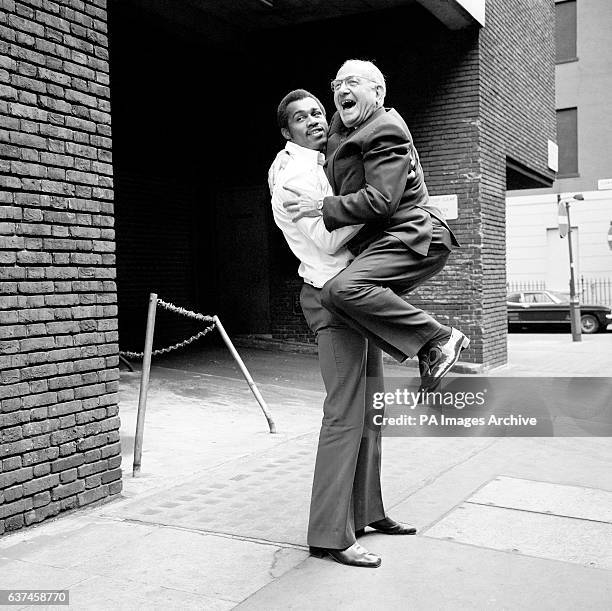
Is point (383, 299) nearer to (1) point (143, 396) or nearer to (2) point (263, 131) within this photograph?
(1) point (143, 396)

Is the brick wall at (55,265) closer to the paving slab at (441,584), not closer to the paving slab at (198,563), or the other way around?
the paving slab at (198,563)

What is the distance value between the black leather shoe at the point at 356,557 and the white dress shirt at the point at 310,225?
4.01 ft

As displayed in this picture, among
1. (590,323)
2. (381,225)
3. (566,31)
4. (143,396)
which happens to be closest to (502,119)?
(143,396)

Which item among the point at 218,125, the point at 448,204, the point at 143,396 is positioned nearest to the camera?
the point at 143,396

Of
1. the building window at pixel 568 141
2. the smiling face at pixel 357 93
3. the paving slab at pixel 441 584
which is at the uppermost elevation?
the building window at pixel 568 141

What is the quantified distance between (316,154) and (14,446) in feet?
7.15

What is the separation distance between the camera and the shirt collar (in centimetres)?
365

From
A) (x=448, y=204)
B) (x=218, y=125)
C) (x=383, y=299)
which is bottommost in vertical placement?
(x=383, y=299)

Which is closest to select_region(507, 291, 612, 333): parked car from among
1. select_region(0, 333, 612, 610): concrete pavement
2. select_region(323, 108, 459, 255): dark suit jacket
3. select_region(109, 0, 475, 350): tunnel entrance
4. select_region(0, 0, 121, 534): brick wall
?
select_region(109, 0, 475, 350): tunnel entrance

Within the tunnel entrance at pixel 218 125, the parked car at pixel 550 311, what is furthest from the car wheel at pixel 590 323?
the tunnel entrance at pixel 218 125

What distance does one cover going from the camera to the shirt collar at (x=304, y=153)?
365cm

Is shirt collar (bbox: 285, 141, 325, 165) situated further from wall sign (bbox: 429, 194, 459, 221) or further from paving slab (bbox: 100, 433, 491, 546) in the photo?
wall sign (bbox: 429, 194, 459, 221)

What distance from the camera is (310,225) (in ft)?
11.5

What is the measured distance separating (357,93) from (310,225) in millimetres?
615
